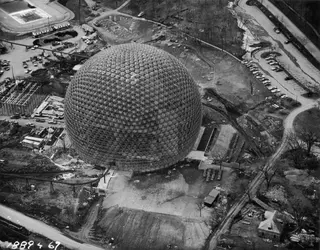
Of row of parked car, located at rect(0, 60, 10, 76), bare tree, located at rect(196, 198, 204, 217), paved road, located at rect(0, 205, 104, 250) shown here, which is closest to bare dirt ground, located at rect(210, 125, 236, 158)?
bare tree, located at rect(196, 198, 204, 217)

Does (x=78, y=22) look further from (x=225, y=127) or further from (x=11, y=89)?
(x=225, y=127)

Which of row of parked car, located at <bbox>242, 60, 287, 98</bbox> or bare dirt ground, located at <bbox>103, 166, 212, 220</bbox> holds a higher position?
row of parked car, located at <bbox>242, 60, 287, 98</bbox>

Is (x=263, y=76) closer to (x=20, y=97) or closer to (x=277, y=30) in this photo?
(x=277, y=30)

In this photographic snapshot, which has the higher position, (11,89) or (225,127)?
(225,127)

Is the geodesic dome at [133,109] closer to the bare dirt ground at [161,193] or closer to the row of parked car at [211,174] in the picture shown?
the bare dirt ground at [161,193]

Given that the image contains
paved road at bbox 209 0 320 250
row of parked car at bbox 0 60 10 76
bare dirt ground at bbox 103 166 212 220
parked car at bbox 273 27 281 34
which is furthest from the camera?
parked car at bbox 273 27 281 34

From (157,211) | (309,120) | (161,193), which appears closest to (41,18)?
(309,120)

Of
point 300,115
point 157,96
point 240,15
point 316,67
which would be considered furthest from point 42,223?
point 240,15

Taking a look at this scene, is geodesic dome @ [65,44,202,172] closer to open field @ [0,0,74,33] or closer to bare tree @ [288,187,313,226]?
bare tree @ [288,187,313,226]
